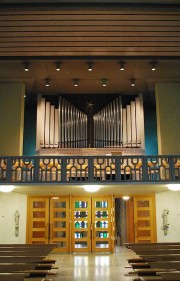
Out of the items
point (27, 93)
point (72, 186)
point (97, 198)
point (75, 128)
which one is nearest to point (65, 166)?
point (72, 186)

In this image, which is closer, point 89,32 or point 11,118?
point 89,32

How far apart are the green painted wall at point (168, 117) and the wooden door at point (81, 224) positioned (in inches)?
127

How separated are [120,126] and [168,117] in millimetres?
1923

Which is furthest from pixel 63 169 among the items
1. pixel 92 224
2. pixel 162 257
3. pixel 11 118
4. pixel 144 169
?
pixel 162 257

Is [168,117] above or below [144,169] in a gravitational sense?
above

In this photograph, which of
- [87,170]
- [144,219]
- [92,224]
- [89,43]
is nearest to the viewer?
[87,170]

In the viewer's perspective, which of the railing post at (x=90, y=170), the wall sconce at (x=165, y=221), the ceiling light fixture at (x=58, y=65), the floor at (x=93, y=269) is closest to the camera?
the floor at (x=93, y=269)

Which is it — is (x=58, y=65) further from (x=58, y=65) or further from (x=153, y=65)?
(x=153, y=65)

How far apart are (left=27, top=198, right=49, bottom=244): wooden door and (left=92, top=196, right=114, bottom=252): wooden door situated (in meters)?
1.63

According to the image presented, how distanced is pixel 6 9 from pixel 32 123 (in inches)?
257

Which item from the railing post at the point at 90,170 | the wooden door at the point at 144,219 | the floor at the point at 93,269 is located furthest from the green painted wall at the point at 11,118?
the wooden door at the point at 144,219

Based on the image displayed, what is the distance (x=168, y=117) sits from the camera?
45.8 ft

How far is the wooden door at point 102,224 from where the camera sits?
44.5 feet

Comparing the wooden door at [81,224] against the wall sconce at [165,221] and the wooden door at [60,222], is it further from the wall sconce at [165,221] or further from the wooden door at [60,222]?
the wall sconce at [165,221]
